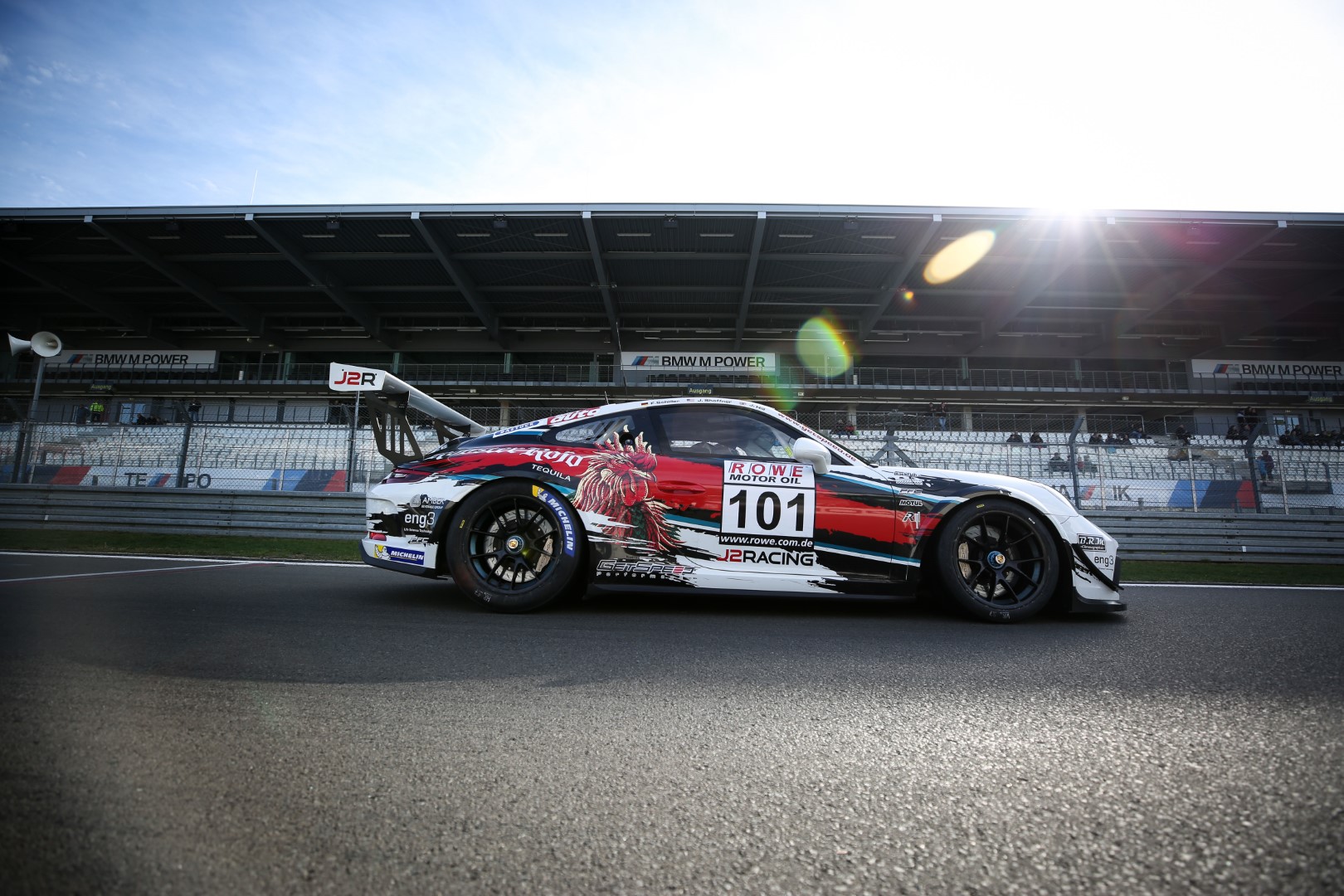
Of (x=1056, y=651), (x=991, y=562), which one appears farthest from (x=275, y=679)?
(x=991, y=562)

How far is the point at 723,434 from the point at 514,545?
1.37 metres

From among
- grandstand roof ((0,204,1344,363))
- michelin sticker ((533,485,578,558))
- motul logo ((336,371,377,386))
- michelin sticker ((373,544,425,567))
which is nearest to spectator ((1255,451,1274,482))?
michelin sticker ((533,485,578,558))

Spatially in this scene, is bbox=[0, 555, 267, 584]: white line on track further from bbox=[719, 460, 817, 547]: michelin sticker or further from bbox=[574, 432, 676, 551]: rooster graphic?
bbox=[719, 460, 817, 547]: michelin sticker

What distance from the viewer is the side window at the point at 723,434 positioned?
3654 millimetres

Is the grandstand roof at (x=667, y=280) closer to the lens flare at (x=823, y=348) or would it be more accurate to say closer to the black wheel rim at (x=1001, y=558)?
the lens flare at (x=823, y=348)

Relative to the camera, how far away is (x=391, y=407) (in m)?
4.33

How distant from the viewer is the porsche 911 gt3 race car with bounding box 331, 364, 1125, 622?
341 cm

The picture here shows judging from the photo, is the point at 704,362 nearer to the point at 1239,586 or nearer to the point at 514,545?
the point at 1239,586

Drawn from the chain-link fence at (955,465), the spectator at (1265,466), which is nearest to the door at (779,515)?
the chain-link fence at (955,465)

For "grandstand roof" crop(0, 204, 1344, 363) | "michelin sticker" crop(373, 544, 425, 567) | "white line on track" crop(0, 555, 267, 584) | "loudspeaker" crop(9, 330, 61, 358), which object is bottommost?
"white line on track" crop(0, 555, 267, 584)

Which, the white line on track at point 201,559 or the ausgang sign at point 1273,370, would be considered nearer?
the white line on track at point 201,559

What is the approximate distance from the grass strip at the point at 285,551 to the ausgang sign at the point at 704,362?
2265 centimetres

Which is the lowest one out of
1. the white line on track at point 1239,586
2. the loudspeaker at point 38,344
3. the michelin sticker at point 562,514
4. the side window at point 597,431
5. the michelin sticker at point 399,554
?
the white line on track at point 1239,586

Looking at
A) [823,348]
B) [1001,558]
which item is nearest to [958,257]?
[823,348]
